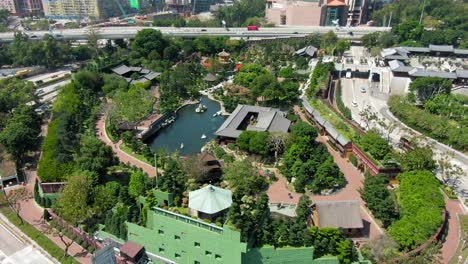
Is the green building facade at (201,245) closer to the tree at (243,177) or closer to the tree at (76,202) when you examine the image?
the tree at (76,202)

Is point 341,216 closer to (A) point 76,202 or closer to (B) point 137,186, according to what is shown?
(B) point 137,186

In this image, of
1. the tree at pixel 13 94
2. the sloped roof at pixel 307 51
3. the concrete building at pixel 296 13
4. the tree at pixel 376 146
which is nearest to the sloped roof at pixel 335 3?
the concrete building at pixel 296 13

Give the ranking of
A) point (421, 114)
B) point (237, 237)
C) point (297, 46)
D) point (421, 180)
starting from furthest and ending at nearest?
point (297, 46) < point (421, 114) < point (421, 180) < point (237, 237)

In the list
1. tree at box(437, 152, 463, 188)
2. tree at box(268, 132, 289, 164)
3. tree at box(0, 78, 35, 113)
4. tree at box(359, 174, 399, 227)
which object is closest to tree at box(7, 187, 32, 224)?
tree at box(0, 78, 35, 113)

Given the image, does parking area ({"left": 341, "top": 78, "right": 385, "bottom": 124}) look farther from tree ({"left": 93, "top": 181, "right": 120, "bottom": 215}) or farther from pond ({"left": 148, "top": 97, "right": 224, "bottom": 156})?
tree ({"left": 93, "top": 181, "right": 120, "bottom": 215})

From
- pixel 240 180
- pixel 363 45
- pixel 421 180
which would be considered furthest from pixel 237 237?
pixel 363 45

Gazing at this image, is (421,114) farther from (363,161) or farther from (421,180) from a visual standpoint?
(421,180)
